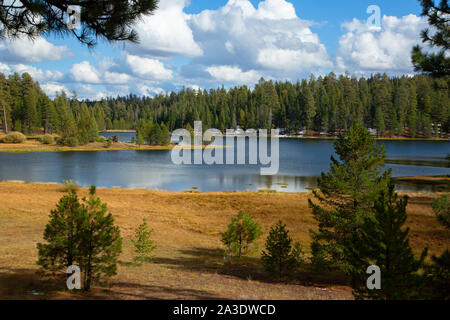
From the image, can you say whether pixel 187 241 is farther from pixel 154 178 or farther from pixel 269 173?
pixel 269 173

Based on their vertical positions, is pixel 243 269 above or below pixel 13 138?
below

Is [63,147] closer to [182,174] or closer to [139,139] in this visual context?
[139,139]

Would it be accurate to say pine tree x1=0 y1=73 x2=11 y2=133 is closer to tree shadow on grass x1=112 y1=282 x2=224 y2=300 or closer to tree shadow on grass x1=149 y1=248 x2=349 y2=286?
tree shadow on grass x1=149 y1=248 x2=349 y2=286

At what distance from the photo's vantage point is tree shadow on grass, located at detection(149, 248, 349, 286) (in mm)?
11203

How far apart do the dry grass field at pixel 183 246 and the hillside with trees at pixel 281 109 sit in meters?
70.9

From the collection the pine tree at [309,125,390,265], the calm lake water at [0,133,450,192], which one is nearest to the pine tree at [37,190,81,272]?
the pine tree at [309,125,390,265]

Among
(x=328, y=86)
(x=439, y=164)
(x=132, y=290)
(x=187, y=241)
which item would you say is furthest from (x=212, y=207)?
(x=328, y=86)

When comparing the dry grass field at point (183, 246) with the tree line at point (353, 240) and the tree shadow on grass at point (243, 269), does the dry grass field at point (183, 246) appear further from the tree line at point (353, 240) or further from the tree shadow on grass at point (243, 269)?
the tree line at point (353, 240)

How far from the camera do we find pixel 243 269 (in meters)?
12.6

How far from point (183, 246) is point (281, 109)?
463 feet

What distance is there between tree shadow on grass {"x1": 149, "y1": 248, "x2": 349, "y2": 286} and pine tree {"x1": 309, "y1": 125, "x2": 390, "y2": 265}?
113 cm

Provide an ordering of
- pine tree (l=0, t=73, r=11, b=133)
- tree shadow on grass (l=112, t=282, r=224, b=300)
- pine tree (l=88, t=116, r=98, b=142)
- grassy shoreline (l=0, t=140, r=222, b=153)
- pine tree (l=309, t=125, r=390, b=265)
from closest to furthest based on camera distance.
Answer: tree shadow on grass (l=112, t=282, r=224, b=300), pine tree (l=309, t=125, r=390, b=265), grassy shoreline (l=0, t=140, r=222, b=153), pine tree (l=0, t=73, r=11, b=133), pine tree (l=88, t=116, r=98, b=142)

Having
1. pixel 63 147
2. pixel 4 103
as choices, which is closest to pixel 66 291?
pixel 63 147

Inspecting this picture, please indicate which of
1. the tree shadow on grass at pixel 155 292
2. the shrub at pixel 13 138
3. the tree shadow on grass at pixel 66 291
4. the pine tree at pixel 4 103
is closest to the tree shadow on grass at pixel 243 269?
the tree shadow on grass at pixel 155 292
